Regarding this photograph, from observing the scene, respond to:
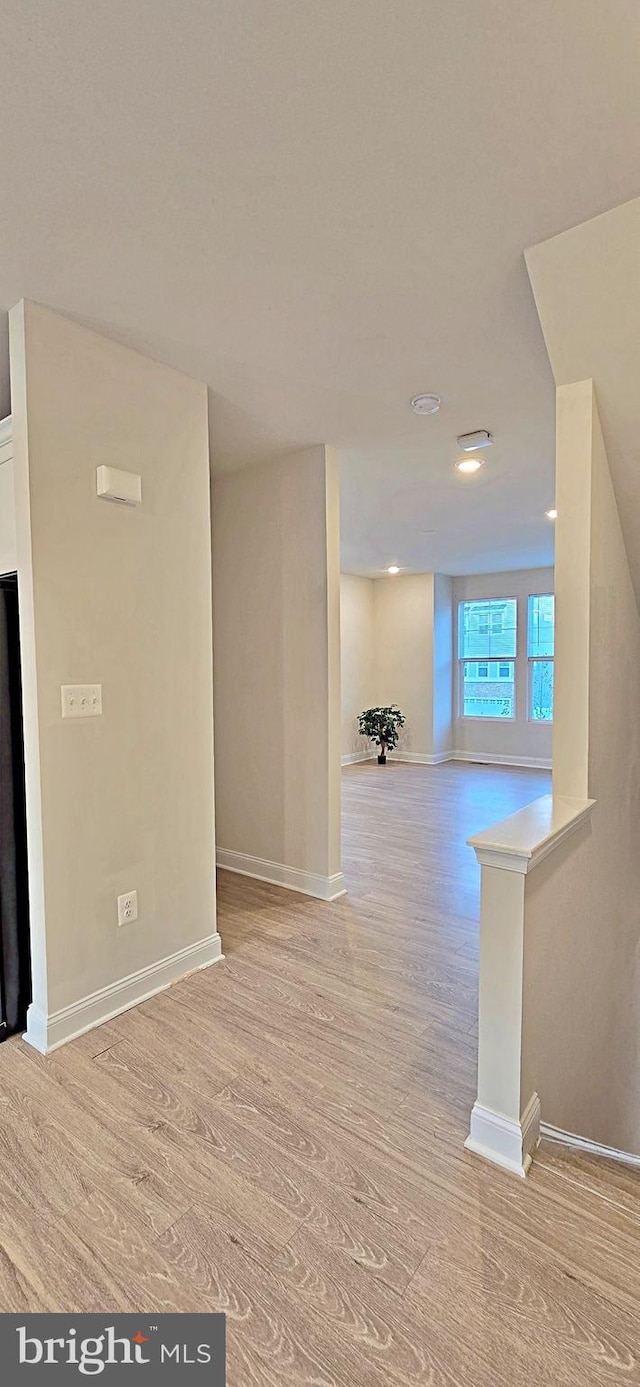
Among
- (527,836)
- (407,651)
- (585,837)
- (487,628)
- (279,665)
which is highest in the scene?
(487,628)

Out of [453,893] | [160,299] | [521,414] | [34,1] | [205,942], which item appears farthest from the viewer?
[453,893]

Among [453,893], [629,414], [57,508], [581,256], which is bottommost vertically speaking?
[453,893]

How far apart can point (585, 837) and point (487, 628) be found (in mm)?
6374

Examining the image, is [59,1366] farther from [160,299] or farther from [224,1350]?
[160,299]

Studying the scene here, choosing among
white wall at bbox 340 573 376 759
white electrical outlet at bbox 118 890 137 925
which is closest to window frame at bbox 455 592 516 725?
white wall at bbox 340 573 376 759

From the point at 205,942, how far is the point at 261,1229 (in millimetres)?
1323

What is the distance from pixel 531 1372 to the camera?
1092mm

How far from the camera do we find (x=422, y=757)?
8172 millimetres

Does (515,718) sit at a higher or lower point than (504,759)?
higher

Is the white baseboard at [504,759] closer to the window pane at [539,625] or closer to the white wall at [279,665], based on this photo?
the window pane at [539,625]

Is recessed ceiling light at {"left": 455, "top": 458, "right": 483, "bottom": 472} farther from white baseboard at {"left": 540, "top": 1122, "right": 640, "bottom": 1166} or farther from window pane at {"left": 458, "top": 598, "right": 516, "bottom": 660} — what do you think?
window pane at {"left": 458, "top": 598, "right": 516, "bottom": 660}

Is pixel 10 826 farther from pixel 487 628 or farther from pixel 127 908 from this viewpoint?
pixel 487 628

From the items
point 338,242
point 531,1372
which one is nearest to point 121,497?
point 338,242

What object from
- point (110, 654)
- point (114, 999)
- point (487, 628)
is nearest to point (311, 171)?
point (110, 654)
